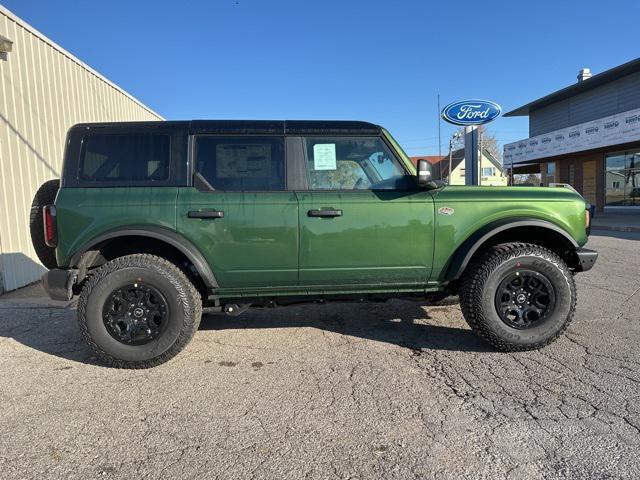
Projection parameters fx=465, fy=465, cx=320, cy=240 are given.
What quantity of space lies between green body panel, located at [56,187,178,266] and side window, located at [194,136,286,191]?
1.46 ft

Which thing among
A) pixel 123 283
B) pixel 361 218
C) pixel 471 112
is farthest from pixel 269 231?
pixel 471 112

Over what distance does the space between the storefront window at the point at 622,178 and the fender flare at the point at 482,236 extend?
21852mm

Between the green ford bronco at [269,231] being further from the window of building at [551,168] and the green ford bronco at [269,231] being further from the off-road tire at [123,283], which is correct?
the window of building at [551,168]

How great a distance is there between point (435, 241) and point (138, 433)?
266 centimetres

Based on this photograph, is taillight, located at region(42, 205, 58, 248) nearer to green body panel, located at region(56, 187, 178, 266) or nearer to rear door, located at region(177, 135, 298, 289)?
green body panel, located at region(56, 187, 178, 266)

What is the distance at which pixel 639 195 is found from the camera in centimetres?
2206

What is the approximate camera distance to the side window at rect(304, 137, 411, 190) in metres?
4.02

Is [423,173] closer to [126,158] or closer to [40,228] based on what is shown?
[126,158]

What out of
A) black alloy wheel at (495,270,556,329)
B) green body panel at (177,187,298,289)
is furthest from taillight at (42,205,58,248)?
black alloy wheel at (495,270,556,329)

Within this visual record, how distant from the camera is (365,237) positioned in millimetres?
3916

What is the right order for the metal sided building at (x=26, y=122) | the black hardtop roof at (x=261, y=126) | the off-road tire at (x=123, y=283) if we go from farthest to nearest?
the metal sided building at (x=26, y=122)
the black hardtop roof at (x=261, y=126)
the off-road tire at (x=123, y=283)

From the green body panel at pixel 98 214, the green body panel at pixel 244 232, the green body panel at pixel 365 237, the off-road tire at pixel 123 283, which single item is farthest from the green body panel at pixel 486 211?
the green body panel at pixel 98 214

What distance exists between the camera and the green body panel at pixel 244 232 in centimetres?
383

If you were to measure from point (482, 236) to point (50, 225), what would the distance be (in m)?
3.58
